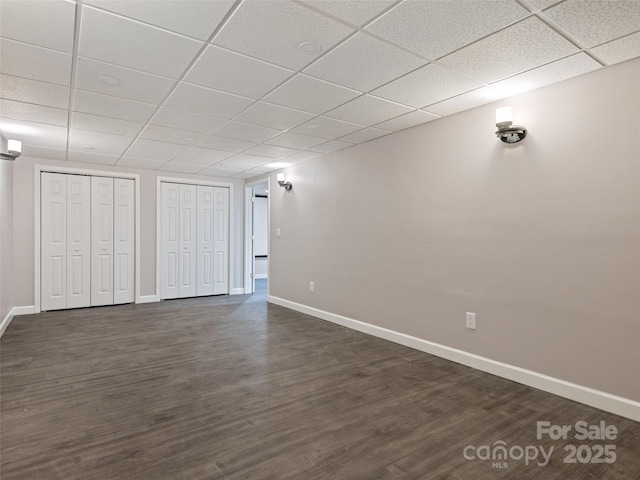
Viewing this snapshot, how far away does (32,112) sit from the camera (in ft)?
10.9

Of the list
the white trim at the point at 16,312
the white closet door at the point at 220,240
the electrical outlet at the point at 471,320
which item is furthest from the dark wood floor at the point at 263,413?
the white closet door at the point at 220,240

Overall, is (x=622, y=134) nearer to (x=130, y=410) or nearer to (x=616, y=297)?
(x=616, y=297)

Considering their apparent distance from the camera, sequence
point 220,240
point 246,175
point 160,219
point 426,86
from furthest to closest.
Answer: point 220,240, point 246,175, point 160,219, point 426,86

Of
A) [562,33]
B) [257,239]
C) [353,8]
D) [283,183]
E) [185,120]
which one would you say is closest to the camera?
[353,8]

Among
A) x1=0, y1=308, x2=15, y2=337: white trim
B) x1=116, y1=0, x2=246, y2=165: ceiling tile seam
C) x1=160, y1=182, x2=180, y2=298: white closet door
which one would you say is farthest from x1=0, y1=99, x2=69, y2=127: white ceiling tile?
x1=160, y1=182, x2=180, y2=298: white closet door

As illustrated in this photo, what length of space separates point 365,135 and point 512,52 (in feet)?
6.45

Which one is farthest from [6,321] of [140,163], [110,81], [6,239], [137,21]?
[137,21]

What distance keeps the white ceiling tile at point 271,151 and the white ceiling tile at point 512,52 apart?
2.66 m

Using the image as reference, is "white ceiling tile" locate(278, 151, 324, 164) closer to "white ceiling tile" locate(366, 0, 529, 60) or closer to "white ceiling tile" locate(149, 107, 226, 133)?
"white ceiling tile" locate(149, 107, 226, 133)

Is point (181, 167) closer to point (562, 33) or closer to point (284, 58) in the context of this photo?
point (284, 58)

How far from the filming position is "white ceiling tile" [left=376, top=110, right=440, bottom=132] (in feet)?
11.3

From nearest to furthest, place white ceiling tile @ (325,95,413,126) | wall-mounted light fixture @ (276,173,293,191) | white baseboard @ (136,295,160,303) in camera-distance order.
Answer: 1. white ceiling tile @ (325,95,413,126)
2. wall-mounted light fixture @ (276,173,293,191)
3. white baseboard @ (136,295,160,303)

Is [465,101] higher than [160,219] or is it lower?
higher

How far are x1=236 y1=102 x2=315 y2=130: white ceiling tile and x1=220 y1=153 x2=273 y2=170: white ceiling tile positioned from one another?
59.0 inches
